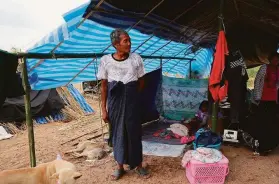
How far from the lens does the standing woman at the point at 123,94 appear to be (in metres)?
3.08

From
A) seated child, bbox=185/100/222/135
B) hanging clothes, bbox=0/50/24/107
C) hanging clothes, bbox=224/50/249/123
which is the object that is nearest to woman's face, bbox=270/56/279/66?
hanging clothes, bbox=224/50/249/123

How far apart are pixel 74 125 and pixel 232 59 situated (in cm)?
476

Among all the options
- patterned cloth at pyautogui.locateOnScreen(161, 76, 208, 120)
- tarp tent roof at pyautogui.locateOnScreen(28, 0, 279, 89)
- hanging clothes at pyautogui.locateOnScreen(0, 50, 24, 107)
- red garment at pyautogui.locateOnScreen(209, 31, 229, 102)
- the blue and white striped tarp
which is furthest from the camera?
patterned cloth at pyautogui.locateOnScreen(161, 76, 208, 120)

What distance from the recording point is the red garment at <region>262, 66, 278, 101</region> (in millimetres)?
4559

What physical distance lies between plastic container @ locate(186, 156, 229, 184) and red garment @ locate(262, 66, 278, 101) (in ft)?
6.75

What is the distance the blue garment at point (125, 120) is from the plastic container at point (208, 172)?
0.72 m

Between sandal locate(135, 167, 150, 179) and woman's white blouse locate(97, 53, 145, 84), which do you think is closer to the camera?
woman's white blouse locate(97, 53, 145, 84)

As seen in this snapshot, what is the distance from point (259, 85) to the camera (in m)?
4.61

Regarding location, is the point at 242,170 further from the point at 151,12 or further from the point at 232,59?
the point at 151,12

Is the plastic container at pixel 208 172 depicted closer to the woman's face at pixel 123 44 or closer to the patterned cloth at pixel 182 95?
the woman's face at pixel 123 44

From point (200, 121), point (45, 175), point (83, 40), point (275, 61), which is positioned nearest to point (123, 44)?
point (83, 40)

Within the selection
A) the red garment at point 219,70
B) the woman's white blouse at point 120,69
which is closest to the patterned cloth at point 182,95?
the red garment at point 219,70

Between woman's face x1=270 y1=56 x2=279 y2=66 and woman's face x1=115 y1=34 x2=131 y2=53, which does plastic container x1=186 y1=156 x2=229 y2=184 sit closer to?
woman's face x1=115 y1=34 x2=131 y2=53

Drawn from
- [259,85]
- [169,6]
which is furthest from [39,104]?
[259,85]
